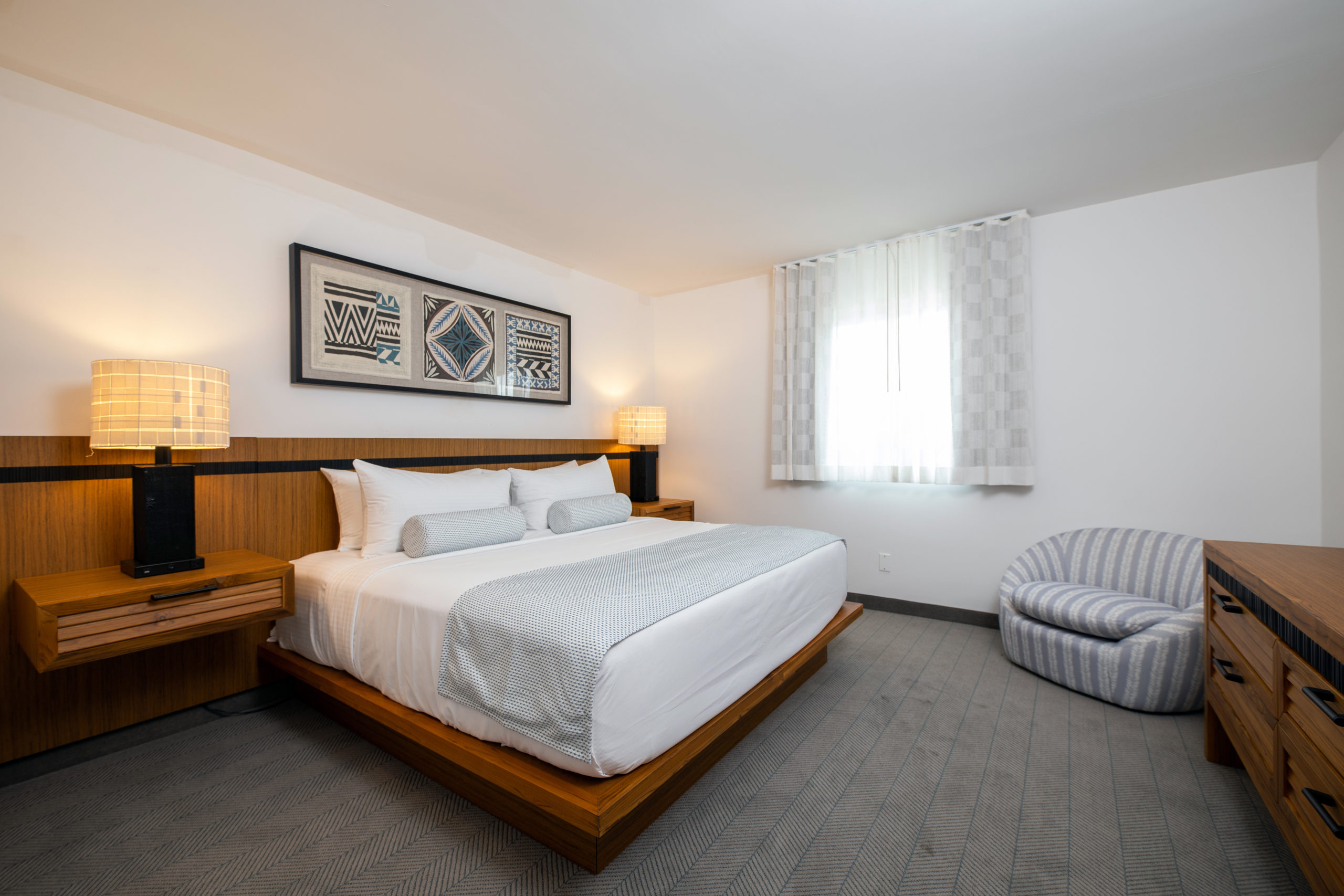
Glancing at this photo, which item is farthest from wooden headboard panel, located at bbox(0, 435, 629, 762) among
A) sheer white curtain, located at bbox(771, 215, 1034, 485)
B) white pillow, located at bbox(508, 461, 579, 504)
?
sheer white curtain, located at bbox(771, 215, 1034, 485)

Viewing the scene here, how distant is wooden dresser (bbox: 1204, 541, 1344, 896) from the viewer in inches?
43.3

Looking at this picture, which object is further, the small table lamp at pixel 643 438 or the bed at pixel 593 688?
the small table lamp at pixel 643 438

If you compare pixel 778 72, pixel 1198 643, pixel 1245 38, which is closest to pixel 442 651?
pixel 778 72

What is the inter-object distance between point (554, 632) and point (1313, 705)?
1.71 meters

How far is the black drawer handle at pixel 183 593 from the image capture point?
195 centimetres

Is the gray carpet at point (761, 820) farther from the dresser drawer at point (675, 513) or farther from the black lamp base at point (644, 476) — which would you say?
the black lamp base at point (644, 476)

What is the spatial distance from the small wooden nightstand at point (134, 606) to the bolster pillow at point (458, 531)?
473 mm

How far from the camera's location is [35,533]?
210 cm

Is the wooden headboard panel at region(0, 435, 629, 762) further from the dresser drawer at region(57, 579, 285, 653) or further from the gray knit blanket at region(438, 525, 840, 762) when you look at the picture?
the gray knit blanket at region(438, 525, 840, 762)

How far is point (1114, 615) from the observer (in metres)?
2.55

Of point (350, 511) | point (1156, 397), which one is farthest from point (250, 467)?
point (1156, 397)

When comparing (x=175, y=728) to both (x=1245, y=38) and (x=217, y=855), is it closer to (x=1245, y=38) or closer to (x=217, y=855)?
(x=217, y=855)

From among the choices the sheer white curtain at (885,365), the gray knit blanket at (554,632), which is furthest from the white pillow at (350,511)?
the sheer white curtain at (885,365)

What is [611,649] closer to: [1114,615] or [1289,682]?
[1289,682]
